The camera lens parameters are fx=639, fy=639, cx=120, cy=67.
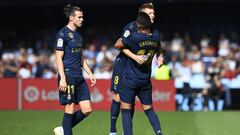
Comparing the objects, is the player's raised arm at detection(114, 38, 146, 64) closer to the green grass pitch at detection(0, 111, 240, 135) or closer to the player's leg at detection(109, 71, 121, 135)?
the player's leg at detection(109, 71, 121, 135)

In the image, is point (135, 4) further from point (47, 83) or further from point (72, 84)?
point (72, 84)

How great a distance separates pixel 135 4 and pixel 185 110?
288 inches

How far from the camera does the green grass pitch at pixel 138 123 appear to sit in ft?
42.2

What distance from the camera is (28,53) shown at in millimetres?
23172

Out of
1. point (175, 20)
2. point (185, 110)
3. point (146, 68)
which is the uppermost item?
point (175, 20)

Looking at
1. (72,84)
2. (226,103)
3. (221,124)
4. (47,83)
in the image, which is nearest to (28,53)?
(47,83)

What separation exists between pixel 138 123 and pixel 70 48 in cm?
512

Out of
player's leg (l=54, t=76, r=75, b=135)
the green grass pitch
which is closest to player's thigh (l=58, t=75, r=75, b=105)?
player's leg (l=54, t=76, r=75, b=135)

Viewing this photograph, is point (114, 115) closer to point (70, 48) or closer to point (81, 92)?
point (81, 92)

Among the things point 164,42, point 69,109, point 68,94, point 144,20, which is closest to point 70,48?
point 68,94

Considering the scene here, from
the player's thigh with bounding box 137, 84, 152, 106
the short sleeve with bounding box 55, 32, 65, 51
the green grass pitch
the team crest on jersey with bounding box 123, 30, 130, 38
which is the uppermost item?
the team crest on jersey with bounding box 123, 30, 130, 38

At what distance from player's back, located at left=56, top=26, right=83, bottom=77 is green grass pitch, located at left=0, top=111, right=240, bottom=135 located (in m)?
2.71

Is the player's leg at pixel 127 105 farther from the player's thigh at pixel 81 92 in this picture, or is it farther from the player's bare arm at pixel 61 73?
the player's bare arm at pixel 61 73

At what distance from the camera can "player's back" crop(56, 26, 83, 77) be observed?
32.9ft
